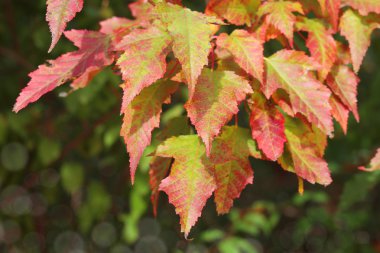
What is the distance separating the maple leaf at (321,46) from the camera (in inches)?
42.0

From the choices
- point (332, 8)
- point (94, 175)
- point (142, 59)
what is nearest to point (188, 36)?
point (142, 59)

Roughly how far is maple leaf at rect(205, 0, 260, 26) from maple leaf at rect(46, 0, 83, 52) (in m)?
0.31

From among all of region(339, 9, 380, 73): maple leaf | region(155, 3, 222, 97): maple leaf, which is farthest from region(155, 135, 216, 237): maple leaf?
region(339, 9, 380, 73): maple leaf

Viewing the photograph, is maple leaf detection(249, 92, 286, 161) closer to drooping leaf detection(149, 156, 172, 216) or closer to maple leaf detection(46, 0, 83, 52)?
drooping leaf detection(149, 156, 172, 216)

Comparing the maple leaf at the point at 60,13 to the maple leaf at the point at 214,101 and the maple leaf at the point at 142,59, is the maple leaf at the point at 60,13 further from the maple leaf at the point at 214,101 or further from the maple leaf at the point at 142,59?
the maple leaf at the point at 214,101

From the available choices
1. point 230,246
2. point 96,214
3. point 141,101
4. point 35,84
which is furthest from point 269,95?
point 96,214

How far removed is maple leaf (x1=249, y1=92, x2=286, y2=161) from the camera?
0.97m

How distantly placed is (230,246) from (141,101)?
1.22m

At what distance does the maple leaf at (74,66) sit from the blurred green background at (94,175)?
0.55 metres

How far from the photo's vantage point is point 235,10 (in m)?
1.07

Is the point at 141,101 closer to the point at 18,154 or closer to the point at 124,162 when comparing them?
the point at 124,162

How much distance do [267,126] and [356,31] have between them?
0.94 feet

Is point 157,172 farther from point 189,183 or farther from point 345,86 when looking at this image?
point 345,86

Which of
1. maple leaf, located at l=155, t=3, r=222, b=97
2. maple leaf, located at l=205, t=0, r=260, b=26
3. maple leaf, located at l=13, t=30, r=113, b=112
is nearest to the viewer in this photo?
maple leaf, located at l=155, t=3, r=222, b=97
